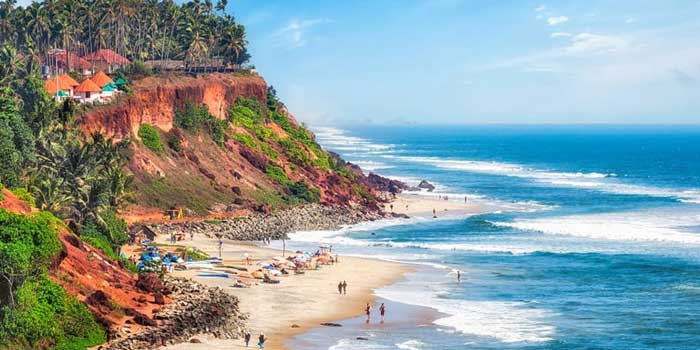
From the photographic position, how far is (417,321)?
5262 cm

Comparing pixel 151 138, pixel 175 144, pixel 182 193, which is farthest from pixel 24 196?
pixel 175 144

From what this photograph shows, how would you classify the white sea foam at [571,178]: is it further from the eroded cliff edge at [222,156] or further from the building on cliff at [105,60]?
the building on cliff at [105,60]

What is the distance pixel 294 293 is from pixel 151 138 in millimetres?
38239

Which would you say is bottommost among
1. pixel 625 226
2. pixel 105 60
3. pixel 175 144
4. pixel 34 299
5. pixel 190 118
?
pixel 34 299

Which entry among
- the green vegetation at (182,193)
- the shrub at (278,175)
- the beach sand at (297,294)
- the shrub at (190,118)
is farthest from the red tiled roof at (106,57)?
the beach sand at (297,294)

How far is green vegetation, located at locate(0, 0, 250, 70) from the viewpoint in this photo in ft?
352

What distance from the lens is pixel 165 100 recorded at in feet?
324

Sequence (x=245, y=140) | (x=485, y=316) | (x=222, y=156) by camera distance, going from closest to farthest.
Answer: (x=485, y=316) < (x=222, y=156) < (x=245, y=140)

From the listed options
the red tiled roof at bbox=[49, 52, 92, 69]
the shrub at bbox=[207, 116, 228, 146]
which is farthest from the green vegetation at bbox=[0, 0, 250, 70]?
the shrub at bbox=[207, 116, 228, 146]

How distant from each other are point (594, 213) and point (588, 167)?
8718 centimetres

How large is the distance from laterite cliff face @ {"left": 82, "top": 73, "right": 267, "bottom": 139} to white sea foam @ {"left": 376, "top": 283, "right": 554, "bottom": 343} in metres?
36.4

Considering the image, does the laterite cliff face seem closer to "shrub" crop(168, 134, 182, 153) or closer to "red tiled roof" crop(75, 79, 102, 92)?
"shrub" crop(168, 134, 182, 153)

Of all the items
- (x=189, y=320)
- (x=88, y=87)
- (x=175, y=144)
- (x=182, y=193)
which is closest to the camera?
(x=189, y=320)

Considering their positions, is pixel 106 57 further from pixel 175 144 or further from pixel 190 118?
pixel 175 144
